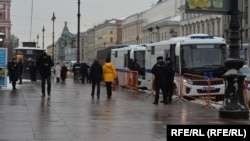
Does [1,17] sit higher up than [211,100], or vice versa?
[1,17]

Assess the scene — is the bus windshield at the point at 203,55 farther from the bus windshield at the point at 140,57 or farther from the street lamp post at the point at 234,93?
the bus windshield at the point at 140,57

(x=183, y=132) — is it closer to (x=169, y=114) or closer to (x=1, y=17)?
(x=169, y=114)

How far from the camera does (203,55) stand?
26.8 metres

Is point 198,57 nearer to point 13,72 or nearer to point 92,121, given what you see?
point 13,72

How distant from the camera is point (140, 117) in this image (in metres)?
16.2

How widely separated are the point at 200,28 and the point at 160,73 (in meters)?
97.4

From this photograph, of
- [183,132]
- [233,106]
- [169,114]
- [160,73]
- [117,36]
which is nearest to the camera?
[183,132]

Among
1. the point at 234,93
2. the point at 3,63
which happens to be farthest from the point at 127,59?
the point at 234,93

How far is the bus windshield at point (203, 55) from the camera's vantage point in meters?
26.4

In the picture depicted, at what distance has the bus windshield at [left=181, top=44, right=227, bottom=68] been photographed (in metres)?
26.4

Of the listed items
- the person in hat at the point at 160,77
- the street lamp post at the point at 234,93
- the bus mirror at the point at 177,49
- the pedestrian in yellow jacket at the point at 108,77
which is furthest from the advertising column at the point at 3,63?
the street lamp post at the point at 234,93

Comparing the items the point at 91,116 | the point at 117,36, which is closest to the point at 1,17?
the point at 117,36

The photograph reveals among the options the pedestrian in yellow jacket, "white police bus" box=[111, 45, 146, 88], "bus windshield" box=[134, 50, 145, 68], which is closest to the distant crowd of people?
the pedestrian in yellow jacket

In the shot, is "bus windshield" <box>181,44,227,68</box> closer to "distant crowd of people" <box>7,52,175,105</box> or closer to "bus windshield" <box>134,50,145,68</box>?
"distant crowd of people" <box>7,52,175,105</box>
